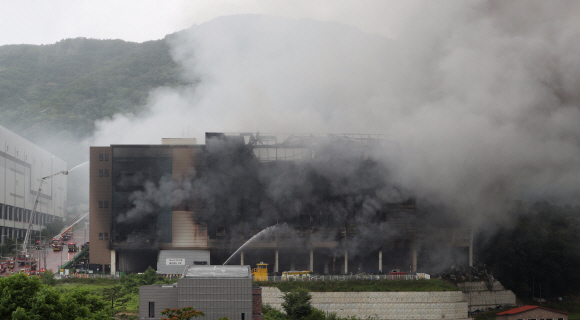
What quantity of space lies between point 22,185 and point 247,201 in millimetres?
47515

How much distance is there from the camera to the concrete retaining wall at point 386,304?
254 ft

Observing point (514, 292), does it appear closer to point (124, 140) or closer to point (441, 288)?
point (441, 288)

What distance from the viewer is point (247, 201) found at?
90625mm

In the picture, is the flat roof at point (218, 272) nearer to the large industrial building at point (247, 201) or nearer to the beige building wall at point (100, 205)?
the large industrial building at point (247, 201)

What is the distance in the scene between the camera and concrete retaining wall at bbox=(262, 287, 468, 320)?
77.4 meters

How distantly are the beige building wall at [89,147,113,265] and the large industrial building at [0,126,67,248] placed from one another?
21332 millimetres

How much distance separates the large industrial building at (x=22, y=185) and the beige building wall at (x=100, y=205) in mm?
21332

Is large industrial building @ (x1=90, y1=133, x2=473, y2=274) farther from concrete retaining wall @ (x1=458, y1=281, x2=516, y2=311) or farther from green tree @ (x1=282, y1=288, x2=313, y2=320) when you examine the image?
green tree @ (x1=282, y1=288, x2=313, y2=320)

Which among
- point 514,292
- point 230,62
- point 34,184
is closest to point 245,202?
point 514,292

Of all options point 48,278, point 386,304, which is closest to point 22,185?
point 48,278

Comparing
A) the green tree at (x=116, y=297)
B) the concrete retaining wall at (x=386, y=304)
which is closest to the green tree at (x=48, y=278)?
the green tree at (x=116, y=297)

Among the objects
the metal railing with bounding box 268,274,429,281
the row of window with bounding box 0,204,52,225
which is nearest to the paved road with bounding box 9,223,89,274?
the row of window with bounding box 0,204,52,225

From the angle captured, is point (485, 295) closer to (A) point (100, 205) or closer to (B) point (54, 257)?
(A) point (100, 205)

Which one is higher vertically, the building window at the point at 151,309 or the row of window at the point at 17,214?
the row of window at the point at 17,214
